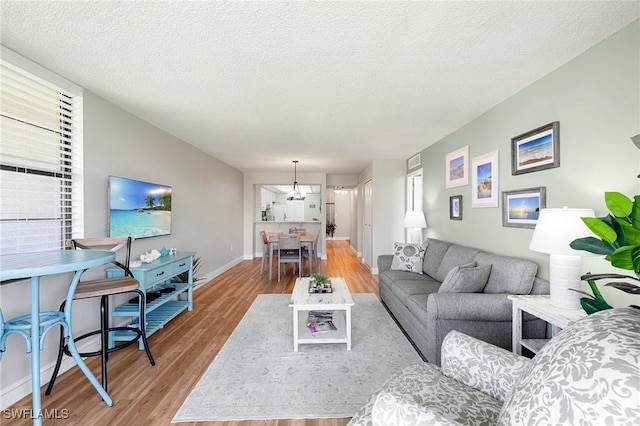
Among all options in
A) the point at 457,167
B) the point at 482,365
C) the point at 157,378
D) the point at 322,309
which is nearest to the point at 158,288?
the point at 157,378

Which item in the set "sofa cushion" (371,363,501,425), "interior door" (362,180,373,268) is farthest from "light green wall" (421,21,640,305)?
"interior door" (362,180,373,268)

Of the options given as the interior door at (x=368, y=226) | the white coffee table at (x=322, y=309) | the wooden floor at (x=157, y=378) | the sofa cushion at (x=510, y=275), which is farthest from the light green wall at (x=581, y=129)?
the interior door at (x=368, y=226)

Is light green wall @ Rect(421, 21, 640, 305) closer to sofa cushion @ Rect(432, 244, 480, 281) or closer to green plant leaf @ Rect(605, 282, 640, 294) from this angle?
sofa cushion @ Rect(432, 244, 480, 281)

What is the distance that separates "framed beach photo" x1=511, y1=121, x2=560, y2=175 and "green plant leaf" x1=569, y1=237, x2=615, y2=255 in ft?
3.45

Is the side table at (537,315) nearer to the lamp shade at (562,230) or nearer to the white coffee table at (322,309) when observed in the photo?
the lamp shade at (562,230)

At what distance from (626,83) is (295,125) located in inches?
111

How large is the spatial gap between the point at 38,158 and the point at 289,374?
2628 mm

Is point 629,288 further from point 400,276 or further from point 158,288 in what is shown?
point 158,288

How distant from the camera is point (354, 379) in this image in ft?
6.72

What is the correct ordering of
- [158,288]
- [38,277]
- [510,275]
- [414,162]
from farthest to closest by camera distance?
[414,162]
[158,288]
[510,275]
[38,277]

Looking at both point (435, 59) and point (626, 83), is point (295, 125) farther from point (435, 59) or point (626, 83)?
point (626, 83)

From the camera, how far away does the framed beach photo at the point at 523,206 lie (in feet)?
7.30

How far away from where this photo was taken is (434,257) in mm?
3445

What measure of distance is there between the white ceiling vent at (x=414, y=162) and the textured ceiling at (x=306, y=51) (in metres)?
1.86
